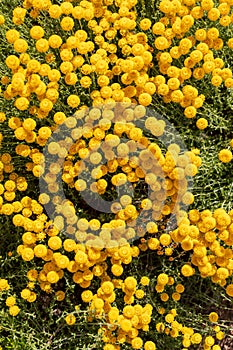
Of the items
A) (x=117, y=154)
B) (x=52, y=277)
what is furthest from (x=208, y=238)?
(x=52, y=277)

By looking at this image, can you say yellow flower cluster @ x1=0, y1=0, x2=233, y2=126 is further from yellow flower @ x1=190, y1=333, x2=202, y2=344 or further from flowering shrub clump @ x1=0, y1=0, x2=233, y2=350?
yellow flower @ x1=190, y1=333, x2=202, y2=344

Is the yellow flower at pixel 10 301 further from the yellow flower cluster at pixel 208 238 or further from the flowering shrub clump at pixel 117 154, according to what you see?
the yellow flower cluster at pixel 208 238

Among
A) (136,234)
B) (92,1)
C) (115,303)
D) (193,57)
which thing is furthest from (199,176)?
(92,1)

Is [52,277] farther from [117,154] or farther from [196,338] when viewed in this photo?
[196,338]

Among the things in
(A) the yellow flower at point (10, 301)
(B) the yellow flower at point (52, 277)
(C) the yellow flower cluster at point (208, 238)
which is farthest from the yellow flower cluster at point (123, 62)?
(A) the yellow flower at point (10, 301)

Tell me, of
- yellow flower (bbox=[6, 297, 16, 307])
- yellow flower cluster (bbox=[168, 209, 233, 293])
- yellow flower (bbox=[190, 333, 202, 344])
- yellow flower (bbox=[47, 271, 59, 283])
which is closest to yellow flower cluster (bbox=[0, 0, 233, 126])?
yellow flower cluster (bbox=[168, 209, 233, 293])

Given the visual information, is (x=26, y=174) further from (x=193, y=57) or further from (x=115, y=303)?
(x=193, y=57)

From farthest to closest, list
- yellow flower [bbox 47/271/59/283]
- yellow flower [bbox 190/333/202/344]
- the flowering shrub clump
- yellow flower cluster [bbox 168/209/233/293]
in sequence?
1. yellow flower [bbox 190/333/202/344]
2. yellow flower [bbox 47/271/59/283]
3. the flowering shrub clump
4. yellow flower cluster [bbox 168/209/233/293]

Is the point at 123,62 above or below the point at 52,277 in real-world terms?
above
